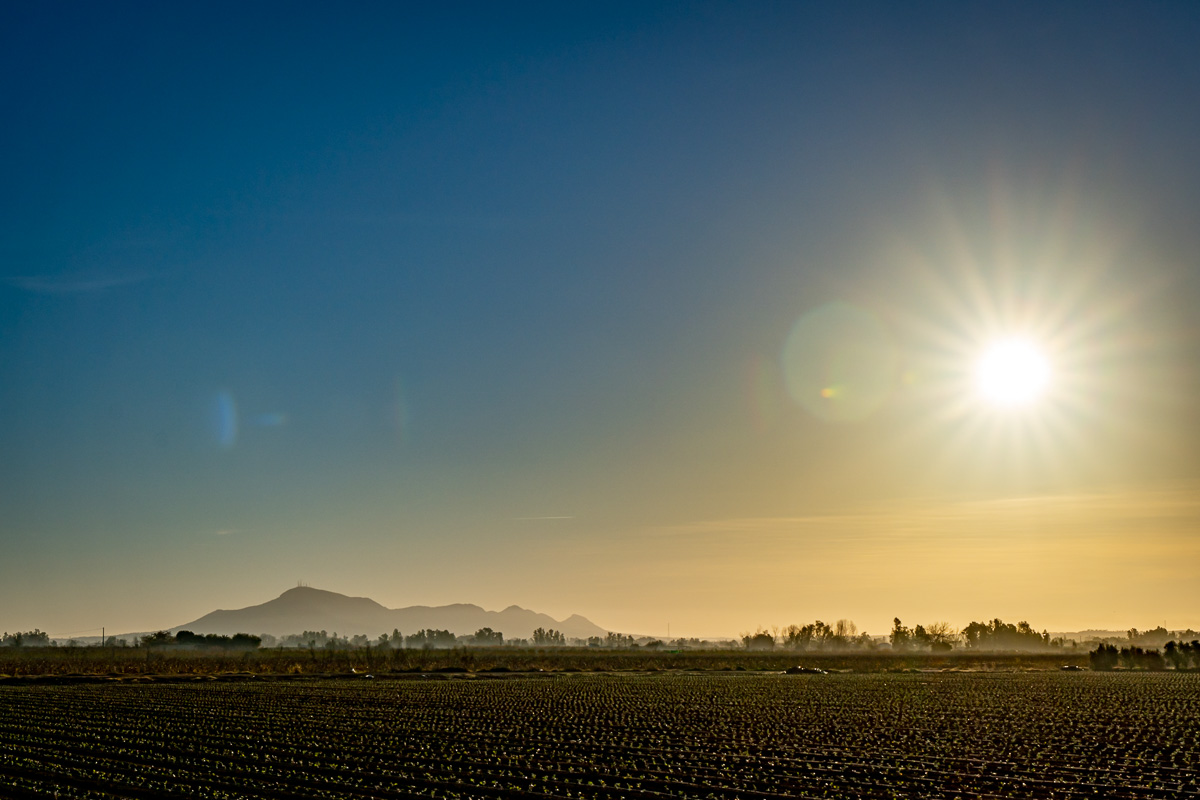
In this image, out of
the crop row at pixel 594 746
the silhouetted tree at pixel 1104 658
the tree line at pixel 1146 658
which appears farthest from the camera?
the tree line at pixel 1146 658

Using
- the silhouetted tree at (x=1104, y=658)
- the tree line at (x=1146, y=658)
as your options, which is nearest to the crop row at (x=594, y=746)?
the silhouetted tree at (x=1104, y=658)

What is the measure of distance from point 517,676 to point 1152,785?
2511 inches

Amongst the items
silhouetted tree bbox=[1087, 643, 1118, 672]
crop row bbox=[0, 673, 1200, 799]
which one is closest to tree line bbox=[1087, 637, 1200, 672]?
silhouetted tree bbox=[1087, 643, 1118, 672]

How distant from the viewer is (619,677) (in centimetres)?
8019

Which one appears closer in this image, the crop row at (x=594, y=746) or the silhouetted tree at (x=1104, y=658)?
the crop row at (x=594, y=746)

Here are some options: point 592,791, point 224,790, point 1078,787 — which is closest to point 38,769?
point 224,790

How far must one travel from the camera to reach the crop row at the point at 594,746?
21.8 metres

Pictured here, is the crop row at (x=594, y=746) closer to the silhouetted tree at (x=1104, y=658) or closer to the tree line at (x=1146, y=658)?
the silhouetted tree at (x=1104, y=658)

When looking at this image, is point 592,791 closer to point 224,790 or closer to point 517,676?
point 224,790

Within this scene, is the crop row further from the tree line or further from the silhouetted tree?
the tree line

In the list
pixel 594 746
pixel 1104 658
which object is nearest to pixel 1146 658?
pixel 1104 658

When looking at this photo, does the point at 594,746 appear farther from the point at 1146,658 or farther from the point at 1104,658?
the point at 1146,658

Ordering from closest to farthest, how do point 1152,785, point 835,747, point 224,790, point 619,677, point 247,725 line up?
point 224,790 < point 1152,785 < point 835,747 < point 247,725 < point 619,677

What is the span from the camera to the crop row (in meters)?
21.8
